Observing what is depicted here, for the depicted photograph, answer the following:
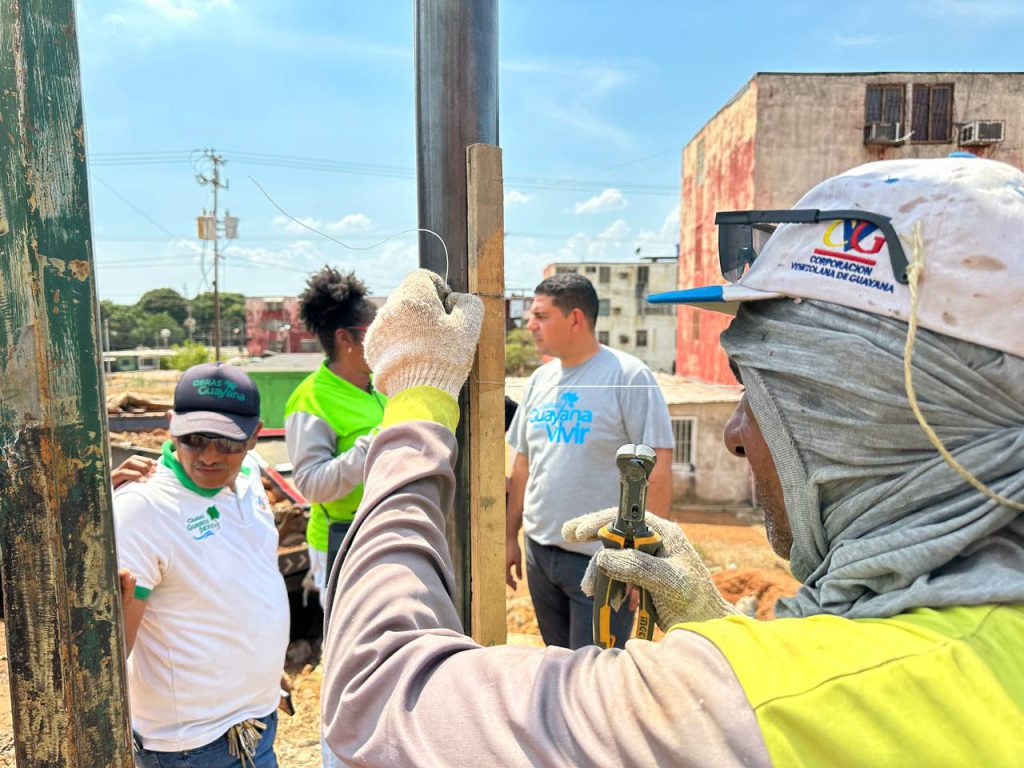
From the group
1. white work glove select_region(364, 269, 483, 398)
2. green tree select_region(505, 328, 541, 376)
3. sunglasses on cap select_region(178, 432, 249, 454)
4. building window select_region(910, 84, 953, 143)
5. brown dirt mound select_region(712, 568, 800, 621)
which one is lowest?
brown dirt mound select_region(712, 568, 800, 621)

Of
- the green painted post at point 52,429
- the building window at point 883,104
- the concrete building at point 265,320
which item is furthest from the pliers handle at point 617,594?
the concrete building at point 265,320

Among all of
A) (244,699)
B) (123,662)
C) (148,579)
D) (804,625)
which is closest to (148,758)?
(244,699)

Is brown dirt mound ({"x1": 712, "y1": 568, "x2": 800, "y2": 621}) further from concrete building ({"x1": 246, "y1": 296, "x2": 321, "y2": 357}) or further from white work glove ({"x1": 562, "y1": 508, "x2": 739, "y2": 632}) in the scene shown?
concrete building ({"x1": 246, "y1": 296, "x2": 321, "y2": 357})

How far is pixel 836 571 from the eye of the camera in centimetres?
92

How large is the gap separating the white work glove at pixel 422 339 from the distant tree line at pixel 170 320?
67.5 meters

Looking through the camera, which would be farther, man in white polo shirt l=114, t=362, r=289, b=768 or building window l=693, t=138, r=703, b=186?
building window l=693, t=138, r=703, b=186

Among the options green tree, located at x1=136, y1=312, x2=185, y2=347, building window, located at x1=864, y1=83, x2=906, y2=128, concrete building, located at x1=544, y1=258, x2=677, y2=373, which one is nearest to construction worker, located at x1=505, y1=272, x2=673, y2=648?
building window, located at x1=864, y1=83, x2=906, y2=128

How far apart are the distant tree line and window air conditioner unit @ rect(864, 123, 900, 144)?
59.0 meters

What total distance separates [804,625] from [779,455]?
0.30 m

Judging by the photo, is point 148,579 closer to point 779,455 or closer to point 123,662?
point 123,662

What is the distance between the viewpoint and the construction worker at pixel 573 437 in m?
3.27

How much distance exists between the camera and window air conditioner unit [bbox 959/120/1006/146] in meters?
15.5

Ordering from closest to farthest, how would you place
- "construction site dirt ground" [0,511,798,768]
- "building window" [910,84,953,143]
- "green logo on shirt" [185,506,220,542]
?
"green logo on shirt" [185,506,220,542], "construction site dirt ground" [0,511,798,768], "building window" [910,84,953,143]

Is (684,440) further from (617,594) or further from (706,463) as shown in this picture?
(617,594)
